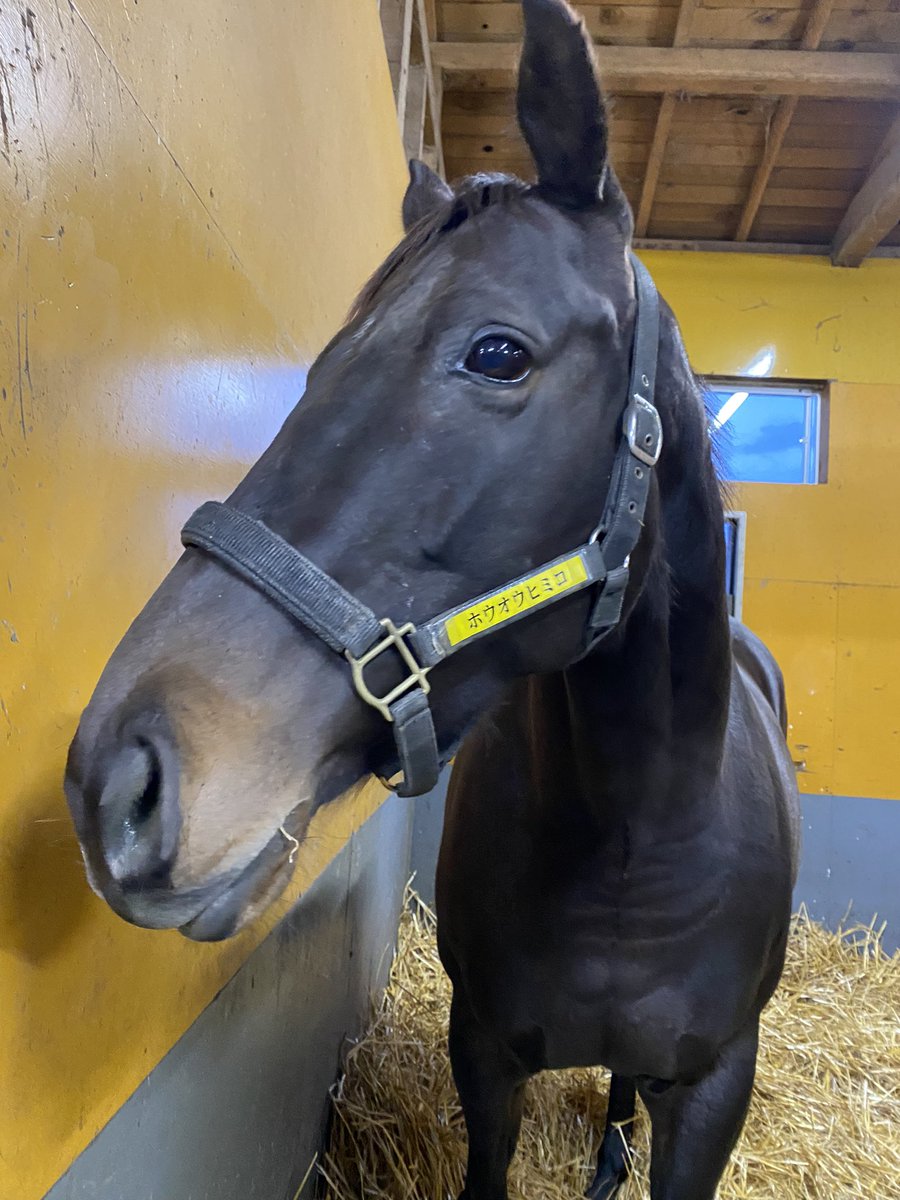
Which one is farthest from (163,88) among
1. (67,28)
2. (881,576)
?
(881,576)

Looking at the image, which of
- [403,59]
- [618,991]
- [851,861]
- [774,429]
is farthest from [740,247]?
[618,991]

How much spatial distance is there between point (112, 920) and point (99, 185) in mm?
744

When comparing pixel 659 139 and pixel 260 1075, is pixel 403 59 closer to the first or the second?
pixel 659 139

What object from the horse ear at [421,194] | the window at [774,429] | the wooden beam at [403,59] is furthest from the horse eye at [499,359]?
the window at [774,429]

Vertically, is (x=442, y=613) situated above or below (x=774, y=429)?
below

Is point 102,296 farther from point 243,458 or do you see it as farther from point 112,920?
point 112,920

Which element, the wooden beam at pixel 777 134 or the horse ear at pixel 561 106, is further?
the wooden beam at pixel 777 134

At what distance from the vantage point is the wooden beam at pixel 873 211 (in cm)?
376

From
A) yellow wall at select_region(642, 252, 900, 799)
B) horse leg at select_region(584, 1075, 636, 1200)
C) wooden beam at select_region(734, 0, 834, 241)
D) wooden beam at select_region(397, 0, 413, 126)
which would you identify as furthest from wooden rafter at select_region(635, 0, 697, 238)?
horse leg at select_region(584, 1075, 636, 1200)

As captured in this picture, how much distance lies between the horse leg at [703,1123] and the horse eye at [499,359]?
3.51ft

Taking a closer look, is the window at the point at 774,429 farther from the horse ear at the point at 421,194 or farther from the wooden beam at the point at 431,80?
the horse ear at the point at 421,194

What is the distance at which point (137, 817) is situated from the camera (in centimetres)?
55

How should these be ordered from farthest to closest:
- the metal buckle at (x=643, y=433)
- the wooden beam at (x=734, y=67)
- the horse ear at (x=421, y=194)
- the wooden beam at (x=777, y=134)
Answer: the wooden beam at (x=734, y=67), the wooden beam at (x=777, y=134), the horse ear at (x=421, y=194), the metal buckle at (x=643, y=433)

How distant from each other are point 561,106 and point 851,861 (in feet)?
12.4
